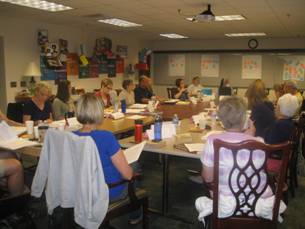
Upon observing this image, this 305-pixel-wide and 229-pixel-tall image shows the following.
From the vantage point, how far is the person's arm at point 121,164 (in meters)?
1.93

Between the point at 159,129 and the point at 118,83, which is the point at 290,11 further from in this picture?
the point at 118,83

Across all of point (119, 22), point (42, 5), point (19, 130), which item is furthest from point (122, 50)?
point (19, 130)

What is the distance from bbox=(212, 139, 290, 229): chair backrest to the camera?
1708 mm

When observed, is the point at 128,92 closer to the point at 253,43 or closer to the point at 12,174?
the point at 12,174

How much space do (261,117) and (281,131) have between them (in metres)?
0.63

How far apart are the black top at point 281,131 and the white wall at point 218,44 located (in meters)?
6.79

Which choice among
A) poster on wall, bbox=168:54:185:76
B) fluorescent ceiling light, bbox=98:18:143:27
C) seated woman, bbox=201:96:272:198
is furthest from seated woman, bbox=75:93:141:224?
poster on wall, bbox=168:54:185:76

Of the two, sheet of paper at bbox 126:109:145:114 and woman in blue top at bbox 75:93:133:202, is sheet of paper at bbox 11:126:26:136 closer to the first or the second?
woman in blue top at bbox 75:93:133:202

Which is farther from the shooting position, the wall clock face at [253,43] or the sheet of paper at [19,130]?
the wall clock face at [253,43]

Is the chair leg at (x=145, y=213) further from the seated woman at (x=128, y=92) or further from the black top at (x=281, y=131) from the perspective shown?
the seated woman at (x=128, y=92)

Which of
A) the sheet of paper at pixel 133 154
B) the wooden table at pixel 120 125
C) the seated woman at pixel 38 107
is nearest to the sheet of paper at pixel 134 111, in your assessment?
the wooden table at pixel 120 125

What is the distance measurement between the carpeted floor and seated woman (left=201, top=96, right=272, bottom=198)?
1.02 metres

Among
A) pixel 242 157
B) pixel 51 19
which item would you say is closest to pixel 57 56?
pixel 51 19

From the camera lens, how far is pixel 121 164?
6.39 feet
